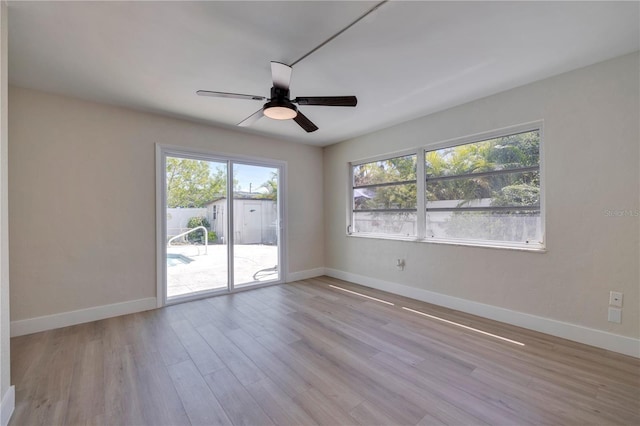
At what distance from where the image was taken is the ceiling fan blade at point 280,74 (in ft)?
6.47

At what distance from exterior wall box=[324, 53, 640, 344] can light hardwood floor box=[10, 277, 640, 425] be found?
14.1 inches

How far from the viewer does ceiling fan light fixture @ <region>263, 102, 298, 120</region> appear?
221 centimetres

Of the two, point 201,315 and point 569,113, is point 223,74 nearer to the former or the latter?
point 201,315

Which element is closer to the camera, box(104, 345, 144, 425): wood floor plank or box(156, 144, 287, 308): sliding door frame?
box(104, 345, 144, 425): wood floor plank

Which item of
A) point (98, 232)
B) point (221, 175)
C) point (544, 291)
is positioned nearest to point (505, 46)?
point (544, 291)

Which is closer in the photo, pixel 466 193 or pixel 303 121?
pixel 303 121

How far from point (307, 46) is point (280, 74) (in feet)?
1.11

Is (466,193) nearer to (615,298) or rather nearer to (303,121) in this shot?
(615,298)

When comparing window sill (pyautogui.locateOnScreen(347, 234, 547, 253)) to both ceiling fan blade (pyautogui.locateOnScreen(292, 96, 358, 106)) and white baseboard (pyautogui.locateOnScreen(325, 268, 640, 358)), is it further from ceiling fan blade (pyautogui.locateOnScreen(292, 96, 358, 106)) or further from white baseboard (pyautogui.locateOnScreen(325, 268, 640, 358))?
ceiling fan blade (pyautogui.locateOnScreen(292, 96, 358, 106))

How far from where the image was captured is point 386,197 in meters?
4.36

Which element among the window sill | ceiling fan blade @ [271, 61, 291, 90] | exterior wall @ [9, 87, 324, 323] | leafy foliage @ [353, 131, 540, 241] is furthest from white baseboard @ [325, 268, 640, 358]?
exterior wall @ [9, 87, 324, 323]

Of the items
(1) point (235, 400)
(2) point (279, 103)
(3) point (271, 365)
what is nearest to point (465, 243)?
(3) point (271, 365)

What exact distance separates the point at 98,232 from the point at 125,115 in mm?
1474

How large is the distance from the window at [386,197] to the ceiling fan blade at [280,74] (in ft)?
8.11
